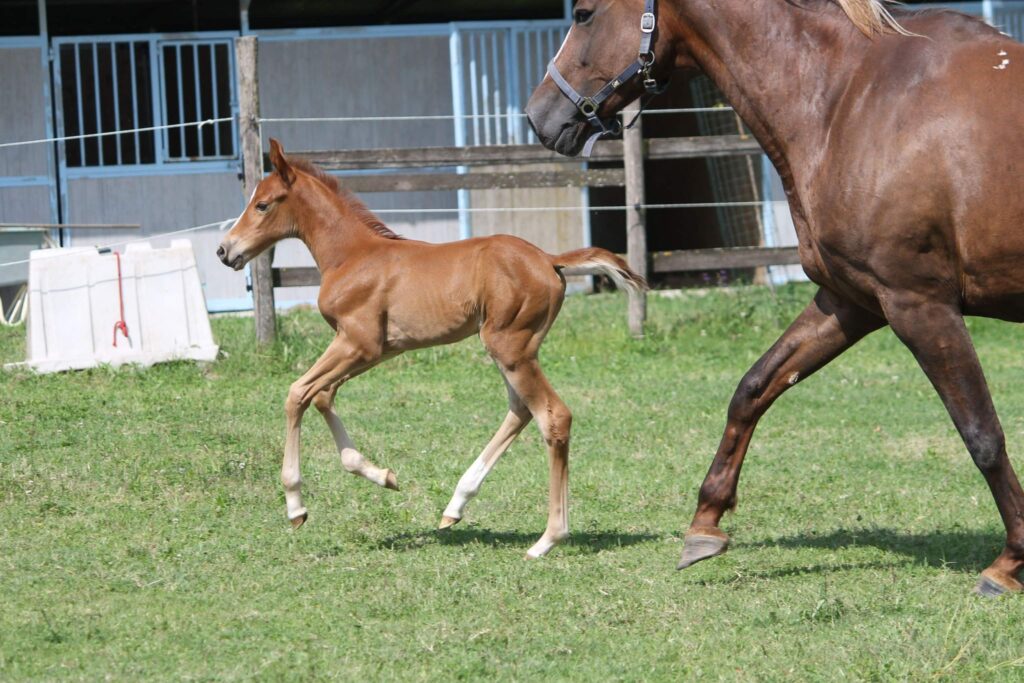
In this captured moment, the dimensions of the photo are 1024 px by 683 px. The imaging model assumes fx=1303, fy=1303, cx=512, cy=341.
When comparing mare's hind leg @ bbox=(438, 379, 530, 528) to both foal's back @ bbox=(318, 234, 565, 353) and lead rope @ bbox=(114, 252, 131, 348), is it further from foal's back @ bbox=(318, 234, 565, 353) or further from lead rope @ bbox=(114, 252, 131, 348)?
lead rope @ bbox=(114, 252, 131, 348)

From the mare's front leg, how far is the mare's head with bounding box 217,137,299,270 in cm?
80

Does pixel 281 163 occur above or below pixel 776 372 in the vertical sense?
above

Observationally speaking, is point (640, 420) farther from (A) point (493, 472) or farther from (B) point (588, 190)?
(B) point (588, 190)

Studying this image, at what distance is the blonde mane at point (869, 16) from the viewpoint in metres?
4.95

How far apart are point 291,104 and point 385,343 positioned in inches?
331

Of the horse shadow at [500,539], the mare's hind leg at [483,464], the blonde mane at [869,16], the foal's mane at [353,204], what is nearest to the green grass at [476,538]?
the horse shadow at [500,539]

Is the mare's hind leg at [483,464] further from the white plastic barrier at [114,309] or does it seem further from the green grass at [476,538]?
the white plastic barrier at [114,309]

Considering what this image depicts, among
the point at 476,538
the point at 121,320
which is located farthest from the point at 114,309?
the point at 476,538

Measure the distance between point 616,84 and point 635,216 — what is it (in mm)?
5984

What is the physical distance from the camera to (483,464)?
18.9ft

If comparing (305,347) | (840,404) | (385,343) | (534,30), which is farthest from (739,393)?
(534,30)

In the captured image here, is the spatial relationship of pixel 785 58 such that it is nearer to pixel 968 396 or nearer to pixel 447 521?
pixel 968 396

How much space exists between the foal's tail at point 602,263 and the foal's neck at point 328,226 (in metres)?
0.97

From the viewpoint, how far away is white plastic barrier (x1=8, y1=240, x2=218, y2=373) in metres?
9.64
